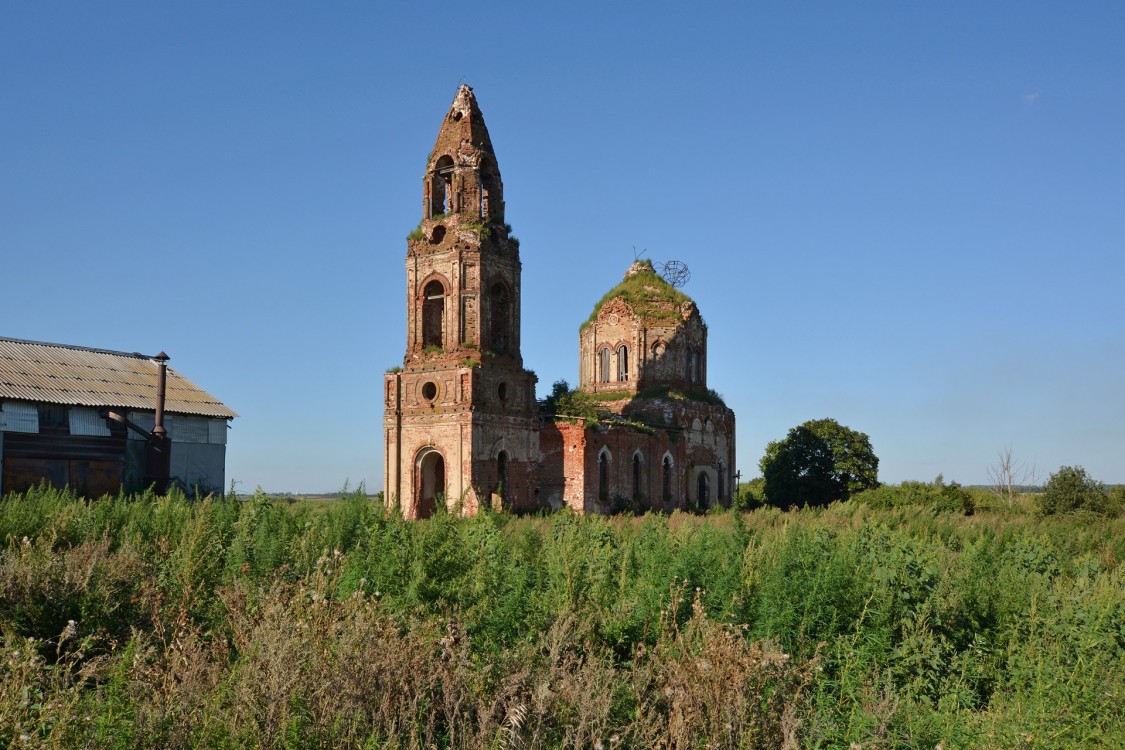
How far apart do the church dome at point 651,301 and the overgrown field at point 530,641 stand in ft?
86.6

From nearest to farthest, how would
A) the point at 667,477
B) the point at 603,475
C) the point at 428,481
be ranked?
the point at 428,481 < the point at 603,475 < the point at 667,477

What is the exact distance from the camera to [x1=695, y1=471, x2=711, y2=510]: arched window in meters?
37.6

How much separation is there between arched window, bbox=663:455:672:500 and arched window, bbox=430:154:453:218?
42.4 feet

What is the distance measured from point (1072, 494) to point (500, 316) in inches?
777

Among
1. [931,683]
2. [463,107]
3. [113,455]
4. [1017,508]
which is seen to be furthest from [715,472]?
[931,683]

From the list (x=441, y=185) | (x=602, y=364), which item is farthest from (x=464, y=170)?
(x=602, y=364)

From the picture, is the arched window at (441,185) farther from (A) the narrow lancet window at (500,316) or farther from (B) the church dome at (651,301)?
(B) the church dome at (651,301)

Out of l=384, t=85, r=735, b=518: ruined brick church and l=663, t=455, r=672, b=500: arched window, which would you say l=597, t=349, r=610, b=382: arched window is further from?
l=384, t=85, r=735, b=518: ruined brick church

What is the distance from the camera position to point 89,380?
27.0m

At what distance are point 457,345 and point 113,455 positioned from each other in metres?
10.3

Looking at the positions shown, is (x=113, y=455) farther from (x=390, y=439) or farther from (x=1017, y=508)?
(x=1017, y=508)

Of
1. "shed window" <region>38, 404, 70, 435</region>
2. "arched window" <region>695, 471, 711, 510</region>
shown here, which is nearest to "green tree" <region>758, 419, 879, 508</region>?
"arched window" <region>695, 471, 711, 510</region>

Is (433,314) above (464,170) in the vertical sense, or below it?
below

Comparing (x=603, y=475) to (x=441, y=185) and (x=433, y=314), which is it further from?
(x=441, y=185)
